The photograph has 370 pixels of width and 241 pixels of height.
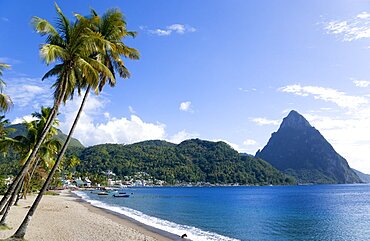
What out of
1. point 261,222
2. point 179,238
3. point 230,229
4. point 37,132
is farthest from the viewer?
point 261,222

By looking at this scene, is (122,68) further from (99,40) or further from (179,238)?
(179,238)

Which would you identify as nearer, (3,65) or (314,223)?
(3,65)

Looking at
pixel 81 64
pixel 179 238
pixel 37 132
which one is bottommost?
pixel 179 238

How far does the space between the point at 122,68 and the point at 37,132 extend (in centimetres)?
845

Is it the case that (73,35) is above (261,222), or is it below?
above

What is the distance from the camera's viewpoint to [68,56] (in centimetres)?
1385

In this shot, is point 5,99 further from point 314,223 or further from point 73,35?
point 314,223

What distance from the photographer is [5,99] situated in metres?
14.9

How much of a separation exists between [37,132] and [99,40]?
10.3 meters

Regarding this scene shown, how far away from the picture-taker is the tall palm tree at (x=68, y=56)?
44.7 feet

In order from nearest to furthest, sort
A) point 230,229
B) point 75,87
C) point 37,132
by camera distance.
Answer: point 75,87 → point 37,132 → point 230,229

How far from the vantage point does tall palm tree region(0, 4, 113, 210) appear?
13.6 meters

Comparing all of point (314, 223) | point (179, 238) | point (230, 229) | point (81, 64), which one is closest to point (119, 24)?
point (81, 64)

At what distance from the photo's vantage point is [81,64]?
1355 cm
